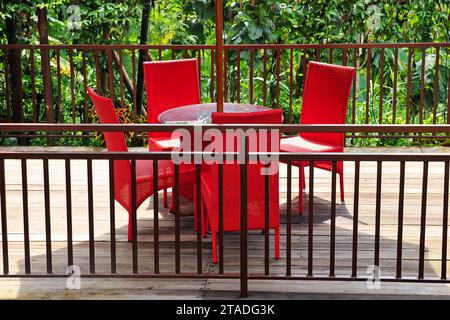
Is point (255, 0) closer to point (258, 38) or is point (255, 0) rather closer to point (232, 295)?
point (258, 38)

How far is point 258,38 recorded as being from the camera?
29.6 ft

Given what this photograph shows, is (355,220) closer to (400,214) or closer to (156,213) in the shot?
(400,214)

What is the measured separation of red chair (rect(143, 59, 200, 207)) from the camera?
619cm

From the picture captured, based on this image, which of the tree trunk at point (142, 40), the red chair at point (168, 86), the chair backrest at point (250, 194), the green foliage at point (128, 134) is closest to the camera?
the chair backrest at point (250, 194)

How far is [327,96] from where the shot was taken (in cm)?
604

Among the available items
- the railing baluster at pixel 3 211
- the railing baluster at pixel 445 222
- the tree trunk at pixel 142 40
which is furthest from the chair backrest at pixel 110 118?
the tree trunk at pixel 142 40

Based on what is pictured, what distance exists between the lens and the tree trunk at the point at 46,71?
7.91m

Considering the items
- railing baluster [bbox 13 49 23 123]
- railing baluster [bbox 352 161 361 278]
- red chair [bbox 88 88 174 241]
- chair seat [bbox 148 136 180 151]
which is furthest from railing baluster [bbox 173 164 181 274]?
railing baluster [bbox 13 49 23 123]

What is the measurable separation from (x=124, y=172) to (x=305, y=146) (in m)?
1.37

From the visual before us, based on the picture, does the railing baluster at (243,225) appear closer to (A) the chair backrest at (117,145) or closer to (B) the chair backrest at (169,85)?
(A) the chair backrest at (117,145)

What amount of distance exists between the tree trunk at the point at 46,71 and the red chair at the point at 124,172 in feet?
9.07

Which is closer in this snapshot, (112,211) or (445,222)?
(445,222)

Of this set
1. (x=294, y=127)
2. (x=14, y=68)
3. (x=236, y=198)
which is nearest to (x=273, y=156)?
(x=294, y=127)

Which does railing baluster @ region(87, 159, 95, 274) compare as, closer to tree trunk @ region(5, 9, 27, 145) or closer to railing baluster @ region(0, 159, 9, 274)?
railing baluster @ region(0, 159, 9, 274)
